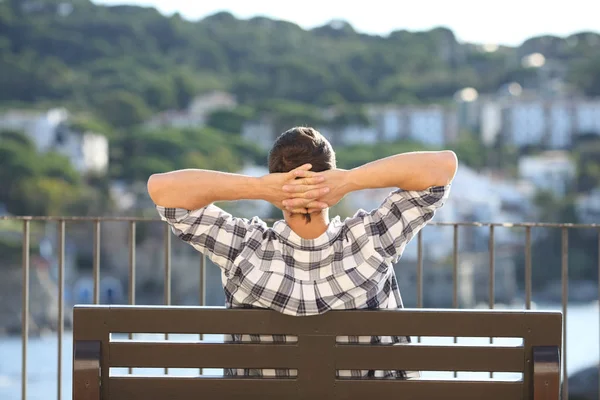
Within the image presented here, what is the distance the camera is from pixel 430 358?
4.39 ft

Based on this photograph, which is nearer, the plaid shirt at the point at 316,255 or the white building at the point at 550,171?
the plaid shirt at the point at 316,255

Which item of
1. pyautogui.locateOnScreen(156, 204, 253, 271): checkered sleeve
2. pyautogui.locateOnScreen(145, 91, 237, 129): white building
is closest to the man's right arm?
Result: pyautogui.locateOnScreen(156, 204, 253, 271): checkered sleeve

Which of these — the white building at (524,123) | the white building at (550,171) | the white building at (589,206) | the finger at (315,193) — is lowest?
the finger at (315,193)

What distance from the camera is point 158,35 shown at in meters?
68.6

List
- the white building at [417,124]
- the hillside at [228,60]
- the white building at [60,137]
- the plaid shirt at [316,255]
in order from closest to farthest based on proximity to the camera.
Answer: the plaid shirt at [316,255] < the white building at [60,137] < the hillside at [228,60] < the white building at [417,124]

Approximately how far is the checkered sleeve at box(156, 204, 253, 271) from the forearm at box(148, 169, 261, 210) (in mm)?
26

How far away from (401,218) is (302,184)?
0.17 metres

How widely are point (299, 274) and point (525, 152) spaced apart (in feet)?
239

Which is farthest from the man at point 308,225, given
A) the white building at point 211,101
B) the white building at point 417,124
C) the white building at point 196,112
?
the white building at point 211,101

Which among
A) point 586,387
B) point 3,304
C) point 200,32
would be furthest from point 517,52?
point 586,387

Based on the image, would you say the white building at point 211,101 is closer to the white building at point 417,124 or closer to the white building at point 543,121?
the white building at point 417,124

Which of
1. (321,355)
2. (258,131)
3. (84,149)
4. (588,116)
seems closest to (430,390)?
(321,355)

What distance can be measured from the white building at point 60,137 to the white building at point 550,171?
30.0m

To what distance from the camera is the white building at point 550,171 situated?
6500cm
